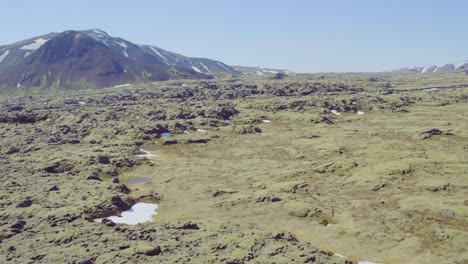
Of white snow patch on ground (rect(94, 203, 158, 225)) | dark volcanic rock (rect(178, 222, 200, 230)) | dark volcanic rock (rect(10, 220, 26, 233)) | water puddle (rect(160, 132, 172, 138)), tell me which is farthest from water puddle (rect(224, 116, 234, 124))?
dark volcanic rock (rect(10, 220, 26, 233))

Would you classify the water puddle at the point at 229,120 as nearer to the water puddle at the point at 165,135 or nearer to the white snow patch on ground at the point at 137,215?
the water puddle at the point at 165,135

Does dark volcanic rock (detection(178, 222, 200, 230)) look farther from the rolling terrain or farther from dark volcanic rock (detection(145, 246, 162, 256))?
dark volcanic rock (detection(145, 246, 162, 256))

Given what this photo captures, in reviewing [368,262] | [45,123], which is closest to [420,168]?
[368,262]

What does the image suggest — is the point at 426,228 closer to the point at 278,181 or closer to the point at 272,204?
the point at 272,204

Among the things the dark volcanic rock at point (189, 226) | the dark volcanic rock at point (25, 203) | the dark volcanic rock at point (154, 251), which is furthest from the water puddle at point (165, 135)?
the dark volcanic rock at point (154, 251)

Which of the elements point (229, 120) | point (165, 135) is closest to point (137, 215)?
point (165, 135)

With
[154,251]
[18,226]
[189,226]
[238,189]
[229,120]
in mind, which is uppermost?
[154,251]

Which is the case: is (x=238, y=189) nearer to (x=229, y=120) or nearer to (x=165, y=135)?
(x=165, y=135)

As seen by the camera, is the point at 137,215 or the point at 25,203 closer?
the point at 25,203
